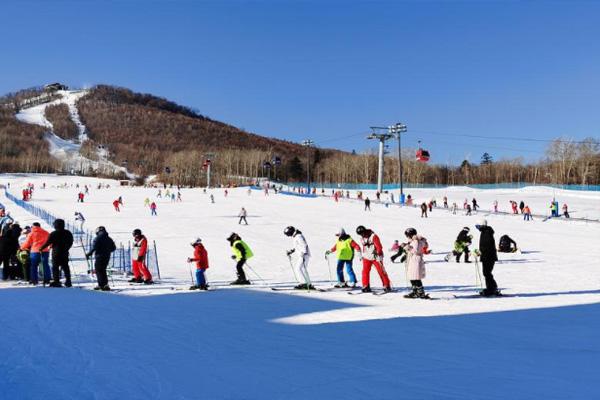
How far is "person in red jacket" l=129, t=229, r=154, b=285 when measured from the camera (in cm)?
1174

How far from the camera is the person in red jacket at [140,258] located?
11738 mm

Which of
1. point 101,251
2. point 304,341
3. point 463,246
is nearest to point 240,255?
point 101,251

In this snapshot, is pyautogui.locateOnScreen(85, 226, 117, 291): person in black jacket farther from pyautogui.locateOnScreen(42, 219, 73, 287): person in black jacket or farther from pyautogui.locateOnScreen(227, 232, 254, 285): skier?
pyautogui.locateOnScreen(227, 232, 254, 285): skier

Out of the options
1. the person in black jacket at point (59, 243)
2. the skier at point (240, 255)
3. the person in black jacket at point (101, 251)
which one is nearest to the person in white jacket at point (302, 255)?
the skier at point (240, 255)

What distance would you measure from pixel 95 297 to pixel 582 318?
789 cm

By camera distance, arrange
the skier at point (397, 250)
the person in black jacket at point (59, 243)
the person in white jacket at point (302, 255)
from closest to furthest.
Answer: the person in black jacket at point (59, 243) → the person in white jacket at point (302, 255) → the skier at point (397, 250)

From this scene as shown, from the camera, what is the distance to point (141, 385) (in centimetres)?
459

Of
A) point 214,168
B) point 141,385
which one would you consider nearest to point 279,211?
point 141,385

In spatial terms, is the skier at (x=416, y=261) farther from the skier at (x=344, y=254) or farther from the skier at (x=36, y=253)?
the skier at (x=36, y=253)

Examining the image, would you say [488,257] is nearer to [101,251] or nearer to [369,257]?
[369,257]

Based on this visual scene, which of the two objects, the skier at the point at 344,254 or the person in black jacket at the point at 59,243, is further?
the skier at the point at 344,254

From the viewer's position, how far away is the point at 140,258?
1182 centimetres

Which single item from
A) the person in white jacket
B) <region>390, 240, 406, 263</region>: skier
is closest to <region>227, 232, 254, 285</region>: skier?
the person in white jacket

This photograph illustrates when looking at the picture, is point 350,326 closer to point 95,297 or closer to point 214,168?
point 95,297
